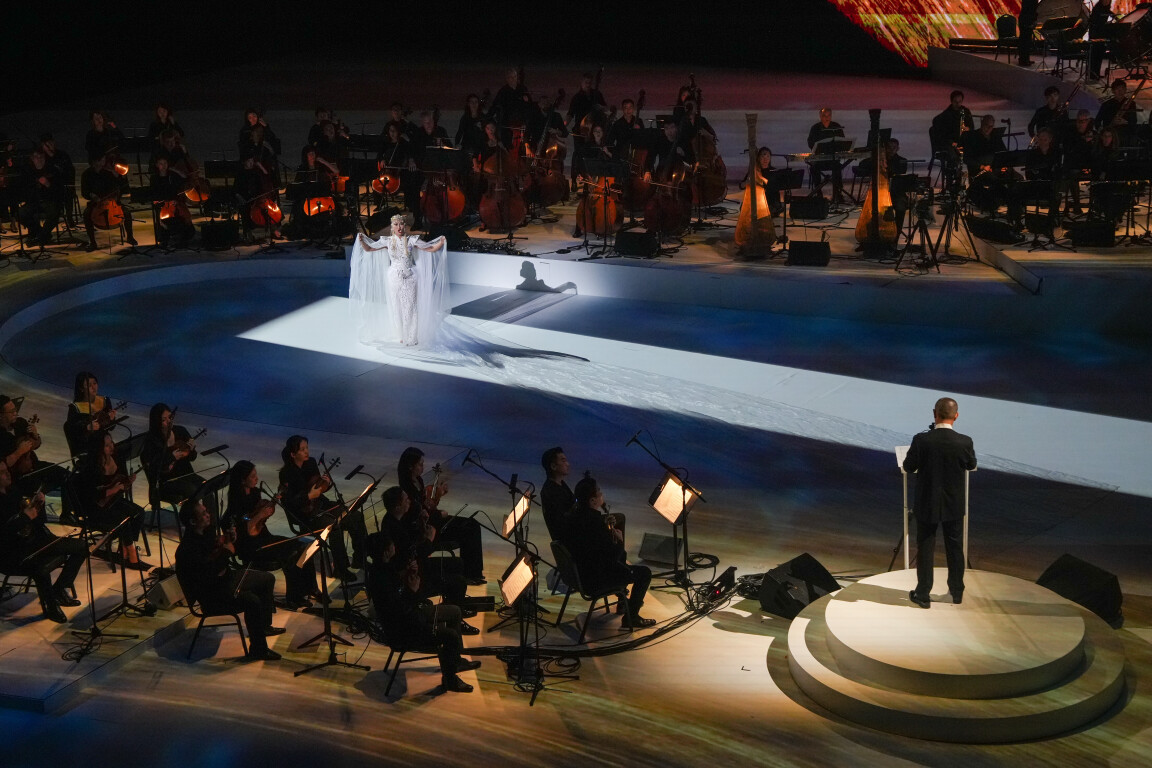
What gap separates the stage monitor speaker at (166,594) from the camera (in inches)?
264

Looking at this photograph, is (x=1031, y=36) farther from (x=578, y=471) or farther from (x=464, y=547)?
(x=464, y=547)

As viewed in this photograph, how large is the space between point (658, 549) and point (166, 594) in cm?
266

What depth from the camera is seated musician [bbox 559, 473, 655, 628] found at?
644cm

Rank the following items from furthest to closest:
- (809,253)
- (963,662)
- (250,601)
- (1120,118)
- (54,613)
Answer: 1. (1120,118)
2. (809,253)
3. (54,613)
4. (250,601)
5. (963,662)

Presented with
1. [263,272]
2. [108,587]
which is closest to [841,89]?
[263,272]

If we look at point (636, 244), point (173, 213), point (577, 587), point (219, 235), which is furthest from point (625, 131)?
point (577, 587)

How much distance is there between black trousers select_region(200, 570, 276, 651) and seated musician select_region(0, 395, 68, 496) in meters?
1.43

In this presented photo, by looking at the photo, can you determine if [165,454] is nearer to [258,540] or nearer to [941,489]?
[258,540]

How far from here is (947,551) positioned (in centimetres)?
608

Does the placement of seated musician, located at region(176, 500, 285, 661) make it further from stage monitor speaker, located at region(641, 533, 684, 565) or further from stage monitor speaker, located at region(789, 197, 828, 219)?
stage monitor speaker, located at region(789, 197, 828, 219)

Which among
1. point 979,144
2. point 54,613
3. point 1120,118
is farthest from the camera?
point 979,144

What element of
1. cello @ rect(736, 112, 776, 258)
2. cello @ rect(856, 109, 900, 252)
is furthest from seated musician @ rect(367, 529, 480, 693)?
cello @ rect(856, 109, 900, 252)

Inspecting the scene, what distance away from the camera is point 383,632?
631cm

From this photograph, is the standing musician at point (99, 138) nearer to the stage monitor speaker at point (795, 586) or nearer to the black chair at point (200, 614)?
the black chair at point (200, 614)
